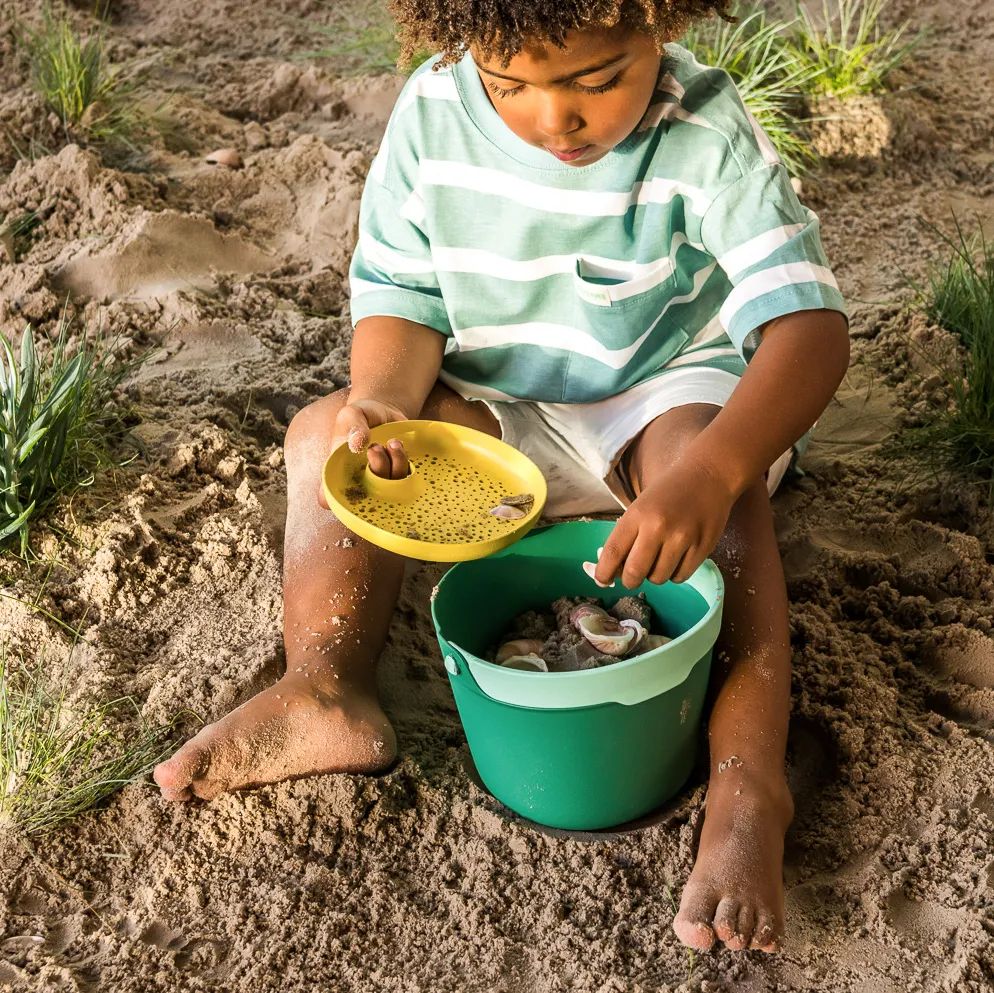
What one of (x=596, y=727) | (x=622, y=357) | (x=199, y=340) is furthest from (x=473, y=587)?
(x=199, y=340)

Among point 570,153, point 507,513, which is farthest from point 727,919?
point 570,153

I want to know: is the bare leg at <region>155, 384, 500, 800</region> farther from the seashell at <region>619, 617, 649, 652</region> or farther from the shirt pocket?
the seashell at <region>619, 617, 649, 652</region>

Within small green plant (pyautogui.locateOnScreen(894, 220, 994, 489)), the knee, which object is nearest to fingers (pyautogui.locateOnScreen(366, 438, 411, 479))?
the knee

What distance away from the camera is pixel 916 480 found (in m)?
2.22

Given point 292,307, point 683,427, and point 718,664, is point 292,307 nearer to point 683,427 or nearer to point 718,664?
point 683,427

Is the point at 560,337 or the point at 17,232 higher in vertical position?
the point at 560,337

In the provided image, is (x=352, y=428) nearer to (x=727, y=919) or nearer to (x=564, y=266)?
(x=564, y=266)

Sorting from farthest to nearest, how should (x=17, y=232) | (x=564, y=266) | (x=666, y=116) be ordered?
(x=17, y=232), (x=564, y=266), (x=666, y=116)

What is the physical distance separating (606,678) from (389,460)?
454 mm

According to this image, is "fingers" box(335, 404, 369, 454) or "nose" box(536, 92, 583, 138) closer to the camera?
"nose" box(536, 92, 583, 138)

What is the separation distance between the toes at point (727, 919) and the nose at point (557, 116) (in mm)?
979

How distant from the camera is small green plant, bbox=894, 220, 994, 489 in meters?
2.19

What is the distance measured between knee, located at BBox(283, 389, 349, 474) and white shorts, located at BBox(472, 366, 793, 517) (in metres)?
0.26

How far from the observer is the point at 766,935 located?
4.61ft
